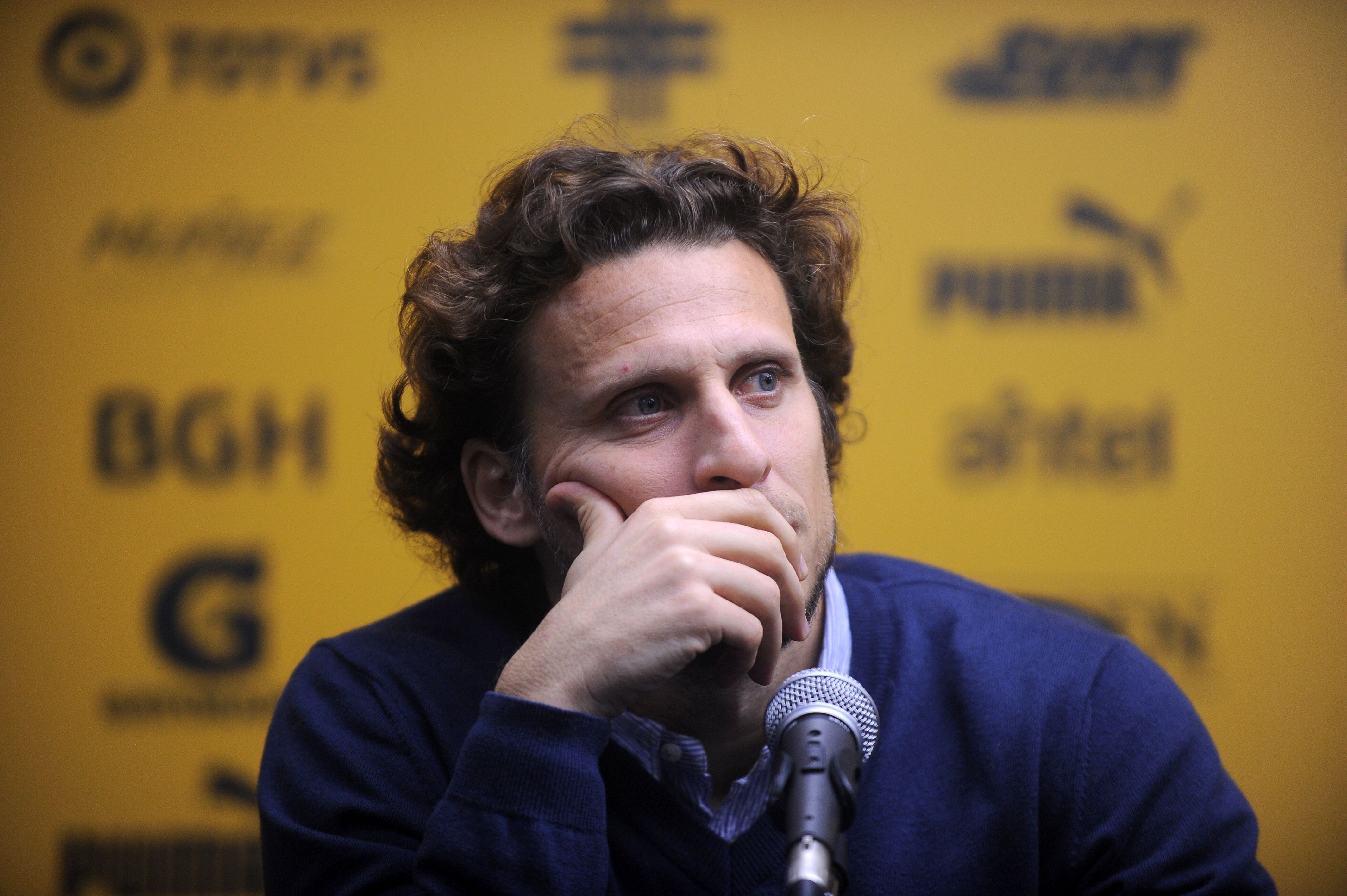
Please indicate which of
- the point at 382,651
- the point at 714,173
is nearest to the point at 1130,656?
the point at 714,173

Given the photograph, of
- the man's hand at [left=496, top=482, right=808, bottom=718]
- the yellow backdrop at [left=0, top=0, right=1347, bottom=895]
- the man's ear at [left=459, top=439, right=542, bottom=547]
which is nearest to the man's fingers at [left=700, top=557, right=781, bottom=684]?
the man's hand at [left=496, top=482, right=808, bottom=718]

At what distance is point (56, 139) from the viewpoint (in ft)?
10.4

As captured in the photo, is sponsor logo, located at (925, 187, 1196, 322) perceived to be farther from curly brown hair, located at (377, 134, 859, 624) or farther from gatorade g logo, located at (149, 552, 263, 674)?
gatorade g logo, located at (149, 552, 263, 674)

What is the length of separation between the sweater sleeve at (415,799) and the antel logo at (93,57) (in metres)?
2.39

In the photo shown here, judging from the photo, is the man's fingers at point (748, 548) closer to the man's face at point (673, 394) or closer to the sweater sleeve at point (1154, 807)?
the man's face at point (673, 394)

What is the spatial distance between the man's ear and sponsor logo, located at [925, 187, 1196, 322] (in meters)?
1.83

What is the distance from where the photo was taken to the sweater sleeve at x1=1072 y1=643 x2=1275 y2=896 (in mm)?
1396

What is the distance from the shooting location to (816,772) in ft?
3.17

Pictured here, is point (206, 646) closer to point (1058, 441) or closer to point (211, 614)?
point (211, 614)

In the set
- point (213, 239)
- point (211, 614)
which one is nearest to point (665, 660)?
point (211, 614)

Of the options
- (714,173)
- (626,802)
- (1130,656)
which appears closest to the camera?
(626,802)

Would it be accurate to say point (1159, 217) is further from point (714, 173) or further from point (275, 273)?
point (275, 273)

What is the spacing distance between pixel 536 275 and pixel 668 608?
73cm

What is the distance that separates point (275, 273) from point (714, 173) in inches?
74.9
